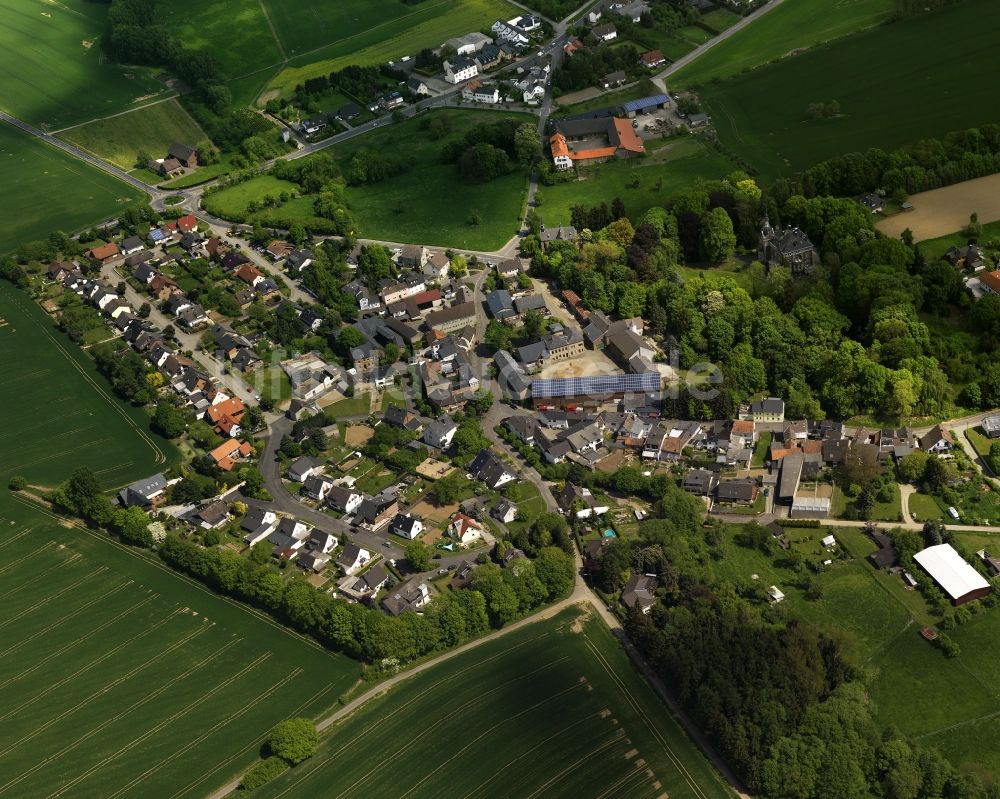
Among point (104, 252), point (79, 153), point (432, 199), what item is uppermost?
point (79, 153)

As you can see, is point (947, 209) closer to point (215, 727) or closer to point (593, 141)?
point (593, 141)

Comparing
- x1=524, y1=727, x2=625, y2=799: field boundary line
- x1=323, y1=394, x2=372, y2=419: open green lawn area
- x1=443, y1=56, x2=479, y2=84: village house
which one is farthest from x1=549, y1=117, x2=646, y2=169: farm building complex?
x1=524, y1=727, x2=625, y2=799: field boundary line

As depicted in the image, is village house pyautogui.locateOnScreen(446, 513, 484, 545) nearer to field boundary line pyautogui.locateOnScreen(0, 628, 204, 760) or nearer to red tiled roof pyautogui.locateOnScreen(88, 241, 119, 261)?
field boundary line pyautogui.locateOnScreen(0, 628, 204, 760)

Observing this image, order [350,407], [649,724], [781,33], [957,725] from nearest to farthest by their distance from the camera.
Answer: [957,725]
[649,724]
[350,407]
[781,33]

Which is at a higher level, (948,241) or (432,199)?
(432,199)

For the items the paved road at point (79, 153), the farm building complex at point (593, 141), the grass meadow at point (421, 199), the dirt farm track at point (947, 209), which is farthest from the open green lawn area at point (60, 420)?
the dirt farm track at point (947, 209)

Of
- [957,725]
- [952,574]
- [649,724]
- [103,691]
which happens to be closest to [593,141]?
[952,574]

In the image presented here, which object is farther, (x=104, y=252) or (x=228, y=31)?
(x=228, y=31)
